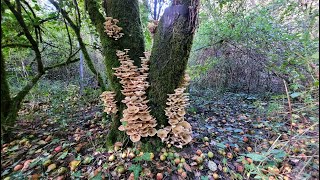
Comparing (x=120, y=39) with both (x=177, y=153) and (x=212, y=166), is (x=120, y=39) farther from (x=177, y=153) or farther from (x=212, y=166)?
(x=212, y=166)

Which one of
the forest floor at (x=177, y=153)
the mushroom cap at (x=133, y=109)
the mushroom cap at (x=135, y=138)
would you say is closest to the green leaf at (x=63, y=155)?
the forest floor at (x=177, y=153)

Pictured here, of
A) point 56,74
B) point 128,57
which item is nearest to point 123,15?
point 128,57

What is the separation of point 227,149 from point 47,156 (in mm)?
2389

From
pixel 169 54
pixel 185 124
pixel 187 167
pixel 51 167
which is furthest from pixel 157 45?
pixel 51 167

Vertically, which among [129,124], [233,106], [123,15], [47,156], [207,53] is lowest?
[233,106]

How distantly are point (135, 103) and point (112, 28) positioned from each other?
1.03 meters

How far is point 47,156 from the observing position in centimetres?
202

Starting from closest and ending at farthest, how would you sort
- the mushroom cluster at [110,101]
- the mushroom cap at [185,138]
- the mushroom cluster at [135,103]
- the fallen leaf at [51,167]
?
the fallen leaf at [51,167]
the mushroom cluster at [135,103]
the mushroom cap at [185,138]
the mushroom cluster at [110,101]

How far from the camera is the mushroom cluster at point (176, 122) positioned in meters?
1.97

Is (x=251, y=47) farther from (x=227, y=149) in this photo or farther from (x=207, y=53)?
(x=227, y=149)

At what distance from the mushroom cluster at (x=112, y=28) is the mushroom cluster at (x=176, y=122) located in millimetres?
1063

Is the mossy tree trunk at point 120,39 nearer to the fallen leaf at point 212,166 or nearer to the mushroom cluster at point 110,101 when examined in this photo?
the mushroom cluster at point 110,101

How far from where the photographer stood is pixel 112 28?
6.89 ft

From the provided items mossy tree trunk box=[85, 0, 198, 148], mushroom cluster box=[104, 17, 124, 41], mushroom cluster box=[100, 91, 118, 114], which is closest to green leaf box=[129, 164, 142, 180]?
mossy tree trunk box=[85, 0, 198, 148]
